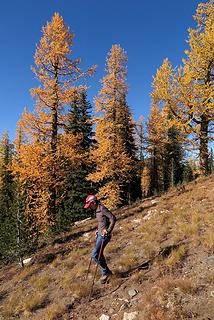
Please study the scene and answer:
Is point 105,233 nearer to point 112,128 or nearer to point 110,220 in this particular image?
point 110,220

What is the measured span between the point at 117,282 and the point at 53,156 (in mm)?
9953

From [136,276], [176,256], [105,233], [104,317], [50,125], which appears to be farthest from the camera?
[50,125]

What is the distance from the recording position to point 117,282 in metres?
8.01

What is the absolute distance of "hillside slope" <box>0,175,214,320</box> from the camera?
627 cm

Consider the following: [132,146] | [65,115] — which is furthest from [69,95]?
[132,146]

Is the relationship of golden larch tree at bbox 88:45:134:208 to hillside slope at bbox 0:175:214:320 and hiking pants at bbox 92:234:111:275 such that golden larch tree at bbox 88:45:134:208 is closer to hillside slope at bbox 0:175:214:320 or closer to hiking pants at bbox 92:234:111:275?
hillside slope at bbox 0:175:214:320

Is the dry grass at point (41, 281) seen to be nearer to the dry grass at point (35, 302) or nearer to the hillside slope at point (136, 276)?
the hillside slope at point (136, 276)

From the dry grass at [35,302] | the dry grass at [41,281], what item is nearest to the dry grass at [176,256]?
the dry grass at [35,302]

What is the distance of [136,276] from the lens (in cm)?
795

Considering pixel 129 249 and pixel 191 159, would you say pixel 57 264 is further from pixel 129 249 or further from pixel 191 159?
pixel 191 159

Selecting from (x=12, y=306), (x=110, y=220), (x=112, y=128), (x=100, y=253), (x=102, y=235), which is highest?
(x=112, y=128)

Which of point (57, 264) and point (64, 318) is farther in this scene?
point (57, 264)

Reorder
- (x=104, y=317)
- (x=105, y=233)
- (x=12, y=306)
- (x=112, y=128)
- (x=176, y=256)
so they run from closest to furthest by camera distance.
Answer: (x=104, y=317)
(x=105, y=233)
(x=176, y=256)
(x=12, y=306)
(x=112, y=128)

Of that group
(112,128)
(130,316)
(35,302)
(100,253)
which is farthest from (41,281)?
(112,128)
